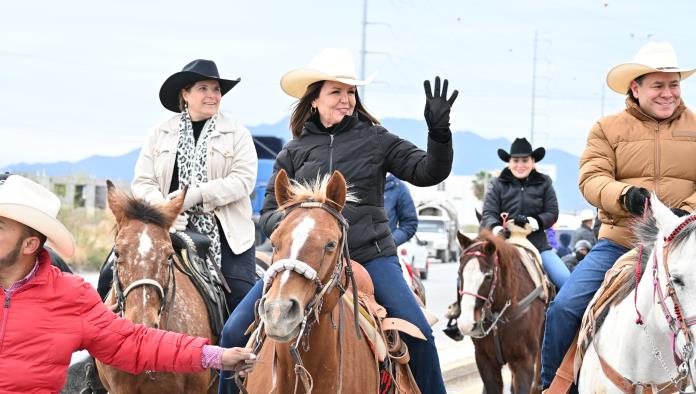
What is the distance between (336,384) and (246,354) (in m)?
0.82

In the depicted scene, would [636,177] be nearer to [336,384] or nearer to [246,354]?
[336,384]

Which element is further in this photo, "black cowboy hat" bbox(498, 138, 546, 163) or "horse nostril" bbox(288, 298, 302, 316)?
"black cowboy hat" bbox(498, 138, 546, 163)

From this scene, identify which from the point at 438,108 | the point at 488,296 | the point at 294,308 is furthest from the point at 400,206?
the point at 294,308

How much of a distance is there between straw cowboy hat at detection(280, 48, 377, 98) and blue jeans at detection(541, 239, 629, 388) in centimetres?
194

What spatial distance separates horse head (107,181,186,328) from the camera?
6.39 m

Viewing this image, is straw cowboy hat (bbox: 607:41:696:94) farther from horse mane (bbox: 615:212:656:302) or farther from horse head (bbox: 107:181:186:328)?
horse head (bbox: 107:181:186:328)

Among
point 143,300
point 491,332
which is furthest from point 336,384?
point 491,332

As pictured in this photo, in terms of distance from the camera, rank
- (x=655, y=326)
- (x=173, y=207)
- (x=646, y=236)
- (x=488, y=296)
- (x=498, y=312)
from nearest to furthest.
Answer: (x=655, y=326), (x=646, y=236), (x=173, y=207), (x=488, y=296), (x=498, y=312)

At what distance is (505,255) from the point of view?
414 inches

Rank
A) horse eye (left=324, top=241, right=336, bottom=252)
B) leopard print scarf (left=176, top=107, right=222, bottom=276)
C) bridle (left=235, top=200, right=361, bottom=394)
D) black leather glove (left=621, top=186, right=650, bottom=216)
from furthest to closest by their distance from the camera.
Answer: leopard print scarf (left=176, top=107, right=222, bottom=276)
black leather glove (left=621, top=186, right=650, bottom=216)
horse eye (left=324, top=241, right=336, bottom=252)
bridle (left=235, top=200, right=361, bottom=394)

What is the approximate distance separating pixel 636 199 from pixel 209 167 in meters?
3.34

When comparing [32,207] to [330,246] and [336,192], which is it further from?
[336,192]

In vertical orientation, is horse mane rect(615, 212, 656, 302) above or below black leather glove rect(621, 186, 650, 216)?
below

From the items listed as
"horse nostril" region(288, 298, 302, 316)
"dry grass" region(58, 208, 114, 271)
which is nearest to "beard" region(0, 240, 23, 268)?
"horse nostril" region(288, 298, 302, 316)
